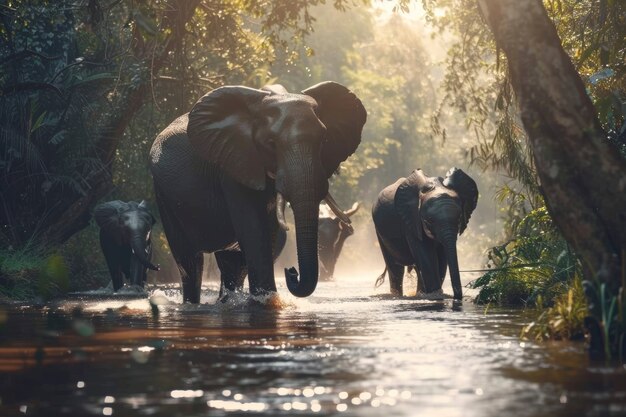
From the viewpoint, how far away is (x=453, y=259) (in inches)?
626

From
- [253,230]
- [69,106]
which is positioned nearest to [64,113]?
[69,106]

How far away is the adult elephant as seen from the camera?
13039mm

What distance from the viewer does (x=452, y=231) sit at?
1650 cm

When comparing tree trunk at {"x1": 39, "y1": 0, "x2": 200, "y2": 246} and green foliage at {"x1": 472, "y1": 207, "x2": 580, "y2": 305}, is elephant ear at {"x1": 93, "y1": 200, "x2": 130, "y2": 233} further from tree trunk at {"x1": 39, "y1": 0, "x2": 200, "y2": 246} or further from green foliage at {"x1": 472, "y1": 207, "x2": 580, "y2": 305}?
green foliage at {"x1": 472, "y1": 207, "x2": 580, "y2": 305}

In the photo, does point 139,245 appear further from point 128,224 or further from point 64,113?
point 64,113

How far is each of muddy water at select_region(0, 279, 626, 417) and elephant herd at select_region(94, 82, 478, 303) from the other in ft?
7.78

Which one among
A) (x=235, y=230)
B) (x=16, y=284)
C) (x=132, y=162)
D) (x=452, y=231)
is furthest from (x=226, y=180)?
(x=132, y=162)

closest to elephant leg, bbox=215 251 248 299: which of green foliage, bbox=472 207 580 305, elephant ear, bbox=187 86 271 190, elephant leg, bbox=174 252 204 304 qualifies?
elephant leg, bbox=174 252 204 304

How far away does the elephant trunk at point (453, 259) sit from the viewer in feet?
50.3

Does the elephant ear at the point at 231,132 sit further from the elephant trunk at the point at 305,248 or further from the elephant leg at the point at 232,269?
the elephant leg at the point at 232,269

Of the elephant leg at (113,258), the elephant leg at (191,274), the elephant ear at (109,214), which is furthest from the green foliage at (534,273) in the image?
the elephant leg at (113,258)

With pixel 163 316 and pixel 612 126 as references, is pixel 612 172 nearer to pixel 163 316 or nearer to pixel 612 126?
pixel 612 126

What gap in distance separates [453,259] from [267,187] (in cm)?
301

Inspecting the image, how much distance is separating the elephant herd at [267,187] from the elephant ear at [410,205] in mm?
15
